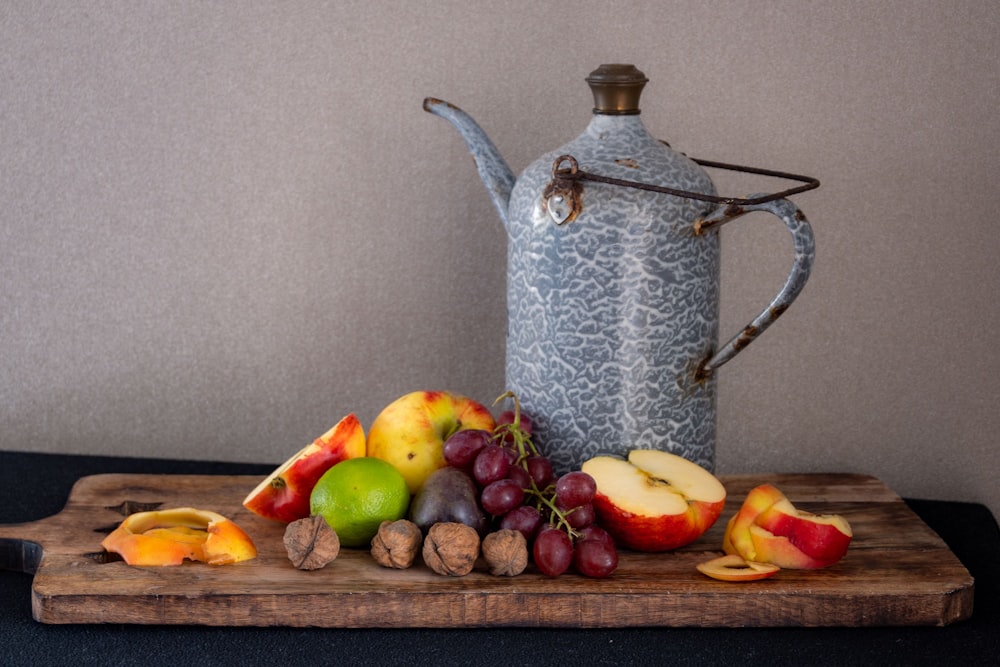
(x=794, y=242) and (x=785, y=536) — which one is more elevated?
(x=794, y=242)

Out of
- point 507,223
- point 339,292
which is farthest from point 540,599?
point 339,292

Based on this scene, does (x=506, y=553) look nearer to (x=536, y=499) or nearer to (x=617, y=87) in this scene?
(x=536, y=499)

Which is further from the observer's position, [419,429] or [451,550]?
[419,429]

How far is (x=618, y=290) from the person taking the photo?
38.6 inches

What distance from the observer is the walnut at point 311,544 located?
0.87 metres

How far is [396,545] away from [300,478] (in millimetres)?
150

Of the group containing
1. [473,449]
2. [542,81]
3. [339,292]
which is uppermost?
[542,81]

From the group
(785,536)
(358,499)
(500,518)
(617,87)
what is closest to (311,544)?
(358,499)

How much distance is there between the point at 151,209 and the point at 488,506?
61cm

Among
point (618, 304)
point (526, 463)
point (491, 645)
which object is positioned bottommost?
point (491, 645)

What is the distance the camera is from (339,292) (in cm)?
127

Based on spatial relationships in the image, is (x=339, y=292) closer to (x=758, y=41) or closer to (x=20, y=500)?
(x=20, y=500)

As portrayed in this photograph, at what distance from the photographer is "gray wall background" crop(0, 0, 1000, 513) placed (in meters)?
1.18

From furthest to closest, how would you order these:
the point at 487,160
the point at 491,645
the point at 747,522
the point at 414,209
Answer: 1. the point at 414,209
2. the point at 487,160
3. the point at 747,522
4. the point at 491,645
